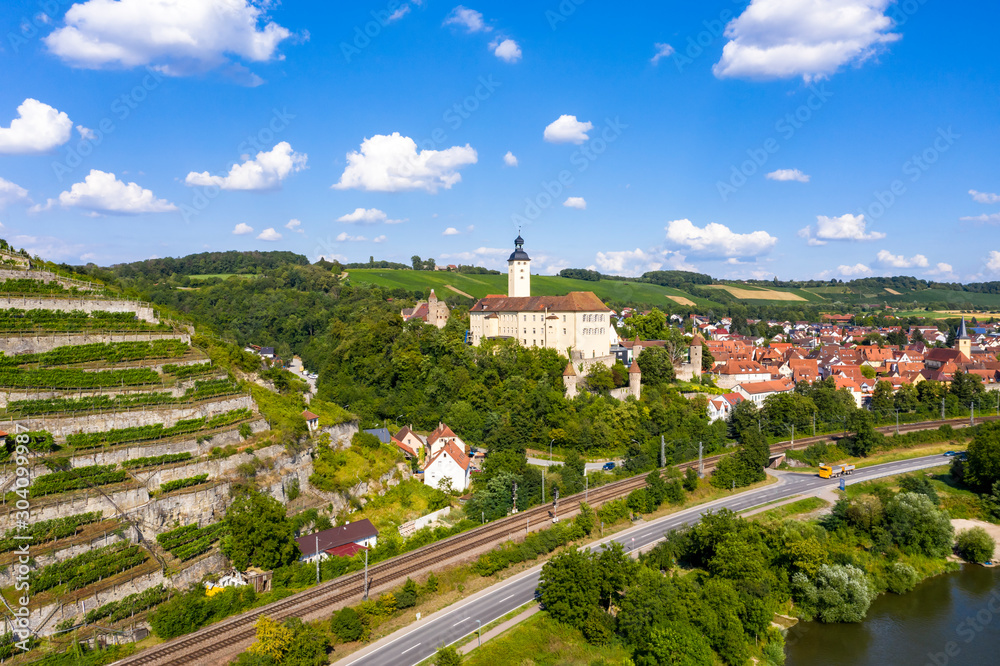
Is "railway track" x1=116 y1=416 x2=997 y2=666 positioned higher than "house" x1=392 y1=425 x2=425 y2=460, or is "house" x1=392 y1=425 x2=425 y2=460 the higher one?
"house" x1=392 y1=425 x2=425 y2=460

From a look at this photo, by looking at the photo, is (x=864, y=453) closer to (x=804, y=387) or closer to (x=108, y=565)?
(x=804, y=387)

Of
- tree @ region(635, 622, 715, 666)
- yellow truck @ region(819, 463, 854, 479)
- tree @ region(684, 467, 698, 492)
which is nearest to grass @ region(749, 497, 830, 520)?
tree @ region(684, 467, 698, 492)

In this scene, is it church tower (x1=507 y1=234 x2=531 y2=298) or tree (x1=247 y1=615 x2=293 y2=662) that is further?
church tower (x1=507 y1=234 x2=531 y2=298)

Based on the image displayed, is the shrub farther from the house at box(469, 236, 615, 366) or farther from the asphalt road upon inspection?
the house at box(469, 236, 615, 366)

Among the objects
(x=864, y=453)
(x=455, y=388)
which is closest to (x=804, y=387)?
(x=864, y=453)

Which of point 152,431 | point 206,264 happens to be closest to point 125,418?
point 152,431

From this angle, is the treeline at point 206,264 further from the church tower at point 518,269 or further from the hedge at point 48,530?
the hedge at point 48,530

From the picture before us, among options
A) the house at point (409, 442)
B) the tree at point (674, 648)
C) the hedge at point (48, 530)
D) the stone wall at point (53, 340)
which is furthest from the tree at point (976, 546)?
the stone wall at point (53, 340)

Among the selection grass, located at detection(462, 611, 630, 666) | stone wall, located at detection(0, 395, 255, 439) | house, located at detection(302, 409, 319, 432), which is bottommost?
grass, located at detection(462, 611, 630, 666)

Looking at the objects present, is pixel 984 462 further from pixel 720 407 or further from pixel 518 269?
pixel 518 269
